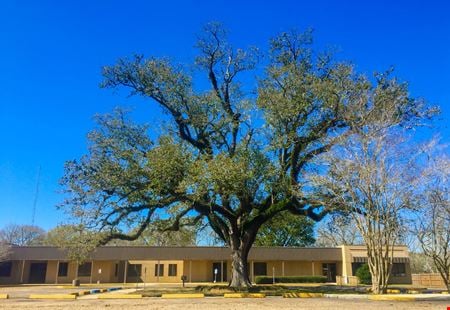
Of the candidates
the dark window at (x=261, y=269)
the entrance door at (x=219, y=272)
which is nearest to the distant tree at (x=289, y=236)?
the dark window at (x=261, y=269)

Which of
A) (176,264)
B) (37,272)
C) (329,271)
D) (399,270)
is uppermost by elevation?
(176,264)

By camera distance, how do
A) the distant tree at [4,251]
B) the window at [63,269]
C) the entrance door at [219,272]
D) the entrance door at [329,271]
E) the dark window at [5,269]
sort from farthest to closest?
the entrance door at [329,271], the entrance door at [219,272], the window at [63,269], the dark window at [5,269], the distant tree at [4,251]

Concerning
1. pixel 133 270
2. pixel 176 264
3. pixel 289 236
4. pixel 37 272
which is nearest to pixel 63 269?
pixel 37 272

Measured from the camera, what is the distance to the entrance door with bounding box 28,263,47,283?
148 feet

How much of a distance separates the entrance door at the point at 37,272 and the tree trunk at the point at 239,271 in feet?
91.2

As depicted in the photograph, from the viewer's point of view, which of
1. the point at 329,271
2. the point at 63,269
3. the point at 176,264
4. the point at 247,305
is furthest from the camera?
the point at 329,271

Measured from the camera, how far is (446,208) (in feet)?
60.0

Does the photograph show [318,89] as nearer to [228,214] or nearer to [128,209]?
[228,214]

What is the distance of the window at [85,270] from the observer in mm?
45500

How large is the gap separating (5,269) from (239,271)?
30.8 m

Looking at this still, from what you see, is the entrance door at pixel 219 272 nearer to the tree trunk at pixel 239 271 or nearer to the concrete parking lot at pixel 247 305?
the tree trunk at pixel 239 271

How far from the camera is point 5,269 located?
45062mm

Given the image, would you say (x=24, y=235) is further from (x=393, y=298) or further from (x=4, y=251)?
(x=393, y=298)

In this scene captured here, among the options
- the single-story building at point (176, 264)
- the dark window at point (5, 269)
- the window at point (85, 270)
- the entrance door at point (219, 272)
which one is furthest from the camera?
the entrance door at point (219, 272)
